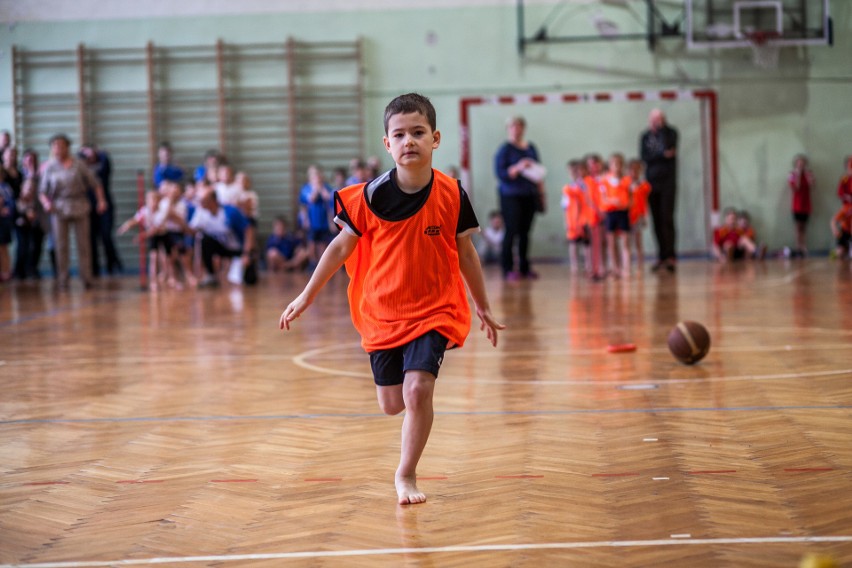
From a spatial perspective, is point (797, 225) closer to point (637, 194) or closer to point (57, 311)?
point (637, 194)

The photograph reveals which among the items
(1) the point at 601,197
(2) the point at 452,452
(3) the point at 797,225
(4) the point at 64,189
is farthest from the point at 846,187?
(2) the point at 452,452

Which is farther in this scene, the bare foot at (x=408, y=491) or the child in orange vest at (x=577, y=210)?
the child in orange vest at (x=577, y=210)

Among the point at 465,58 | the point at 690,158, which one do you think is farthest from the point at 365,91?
the point at 690,158

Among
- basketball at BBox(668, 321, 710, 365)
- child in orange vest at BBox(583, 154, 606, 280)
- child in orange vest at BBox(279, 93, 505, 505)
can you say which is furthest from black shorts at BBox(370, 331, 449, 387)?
child in orange vest at BBox(583, 154, 606, 280)

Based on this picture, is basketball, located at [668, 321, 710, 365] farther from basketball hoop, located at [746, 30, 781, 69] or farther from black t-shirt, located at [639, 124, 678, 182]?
basketball hoop, located at [746, 30, 781, 69]

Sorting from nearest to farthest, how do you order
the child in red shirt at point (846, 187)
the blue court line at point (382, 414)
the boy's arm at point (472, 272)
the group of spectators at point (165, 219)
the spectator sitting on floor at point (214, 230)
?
the boy's arm at point (472, 272), the blue court line at point (382, 414), the group of spectators at point (165, 219), the spectator sitting on floor at point (214, 230), the child in red shirt at point (846, 187)

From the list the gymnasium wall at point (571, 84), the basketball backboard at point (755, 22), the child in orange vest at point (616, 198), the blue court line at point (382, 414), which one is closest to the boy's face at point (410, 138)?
the blue court line at point (382, 414)

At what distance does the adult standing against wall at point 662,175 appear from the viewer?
519 inches

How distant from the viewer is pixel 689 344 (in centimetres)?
595

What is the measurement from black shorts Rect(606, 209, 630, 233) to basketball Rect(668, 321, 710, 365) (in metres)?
6.76

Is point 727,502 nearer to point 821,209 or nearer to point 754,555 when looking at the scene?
point 754,555

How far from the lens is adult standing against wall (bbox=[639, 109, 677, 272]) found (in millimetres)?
13172

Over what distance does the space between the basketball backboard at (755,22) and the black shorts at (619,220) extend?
188 inches

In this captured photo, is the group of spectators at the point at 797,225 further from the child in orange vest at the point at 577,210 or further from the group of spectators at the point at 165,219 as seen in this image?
the group of spectators at the point at 165,219
